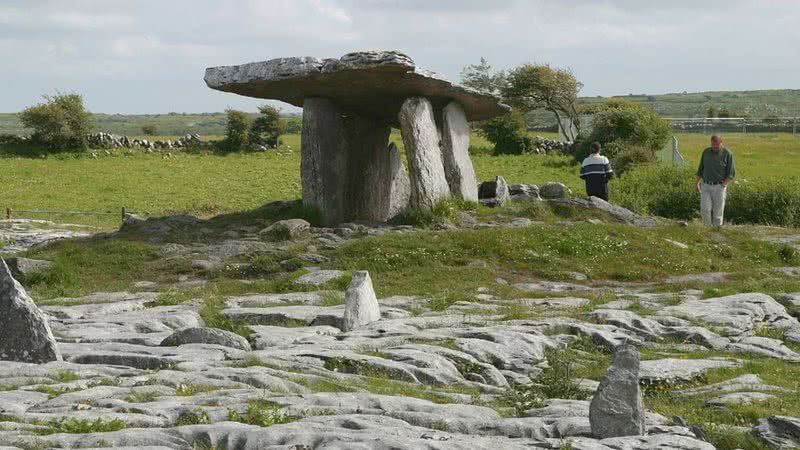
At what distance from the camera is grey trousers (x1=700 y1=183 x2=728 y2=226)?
29.0 meters

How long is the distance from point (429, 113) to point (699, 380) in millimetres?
15105

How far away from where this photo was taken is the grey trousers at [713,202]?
2897 cm

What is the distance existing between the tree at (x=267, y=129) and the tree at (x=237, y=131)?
0.46 meters

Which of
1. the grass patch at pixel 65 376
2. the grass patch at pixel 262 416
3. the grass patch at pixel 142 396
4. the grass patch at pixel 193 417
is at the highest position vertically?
the grass patch at pixel 193 417

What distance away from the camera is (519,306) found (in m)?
19.6

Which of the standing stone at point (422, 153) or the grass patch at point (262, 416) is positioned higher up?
the standing stone at point (422, 153)

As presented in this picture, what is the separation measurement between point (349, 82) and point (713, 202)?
8739 millimetres

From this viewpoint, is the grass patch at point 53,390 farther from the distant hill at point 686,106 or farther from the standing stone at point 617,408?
the distant hill at point 686,106

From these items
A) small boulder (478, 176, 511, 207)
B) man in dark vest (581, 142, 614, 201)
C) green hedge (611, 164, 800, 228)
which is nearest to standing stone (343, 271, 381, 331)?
small boulder (478, 176, 511, 207)

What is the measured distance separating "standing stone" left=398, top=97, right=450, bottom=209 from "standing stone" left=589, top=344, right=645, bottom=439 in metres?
16.4

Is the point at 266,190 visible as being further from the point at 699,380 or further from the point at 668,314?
the point at 699,380

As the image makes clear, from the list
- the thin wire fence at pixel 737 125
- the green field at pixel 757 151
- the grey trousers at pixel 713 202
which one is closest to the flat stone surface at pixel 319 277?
the grey trousers at pixel 713 202

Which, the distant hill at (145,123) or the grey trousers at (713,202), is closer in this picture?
the grey trousers at (713,202)

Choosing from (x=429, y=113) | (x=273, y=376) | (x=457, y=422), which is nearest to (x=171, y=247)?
(x=429, y=113)
